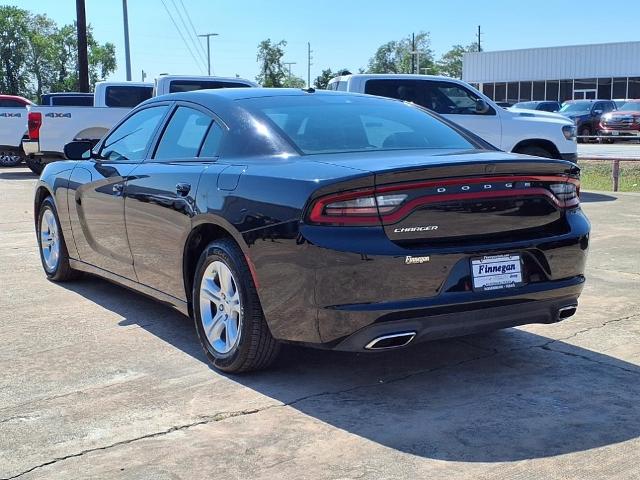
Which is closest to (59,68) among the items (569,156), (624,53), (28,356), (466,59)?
(466,59)

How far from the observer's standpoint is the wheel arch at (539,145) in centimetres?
1312

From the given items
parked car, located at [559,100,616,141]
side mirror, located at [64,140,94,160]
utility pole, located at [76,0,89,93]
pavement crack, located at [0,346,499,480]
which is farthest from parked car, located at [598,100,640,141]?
pavement crack, located at [0,346,499,480]

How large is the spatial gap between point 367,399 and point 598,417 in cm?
Result: 111

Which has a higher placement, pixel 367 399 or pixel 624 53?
pixel 624 53

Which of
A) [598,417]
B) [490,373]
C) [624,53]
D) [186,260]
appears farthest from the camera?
[624,53]

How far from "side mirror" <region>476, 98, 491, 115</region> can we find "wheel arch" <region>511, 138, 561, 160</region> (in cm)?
75

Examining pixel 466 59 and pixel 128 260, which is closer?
pixel 128 260

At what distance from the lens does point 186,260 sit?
4.86m

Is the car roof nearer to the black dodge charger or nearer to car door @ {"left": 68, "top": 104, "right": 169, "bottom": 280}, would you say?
the black dodge charger

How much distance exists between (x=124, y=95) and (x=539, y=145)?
8.91 m

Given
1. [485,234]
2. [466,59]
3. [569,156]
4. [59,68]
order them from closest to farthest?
1. [485,234]
2. [569,156]
3. [466,59]
4. [59,68]

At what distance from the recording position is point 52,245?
7.05 meters

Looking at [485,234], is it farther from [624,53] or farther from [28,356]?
[624,53]

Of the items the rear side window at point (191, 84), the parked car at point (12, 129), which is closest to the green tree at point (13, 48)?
the parked car at point (12, 129)
